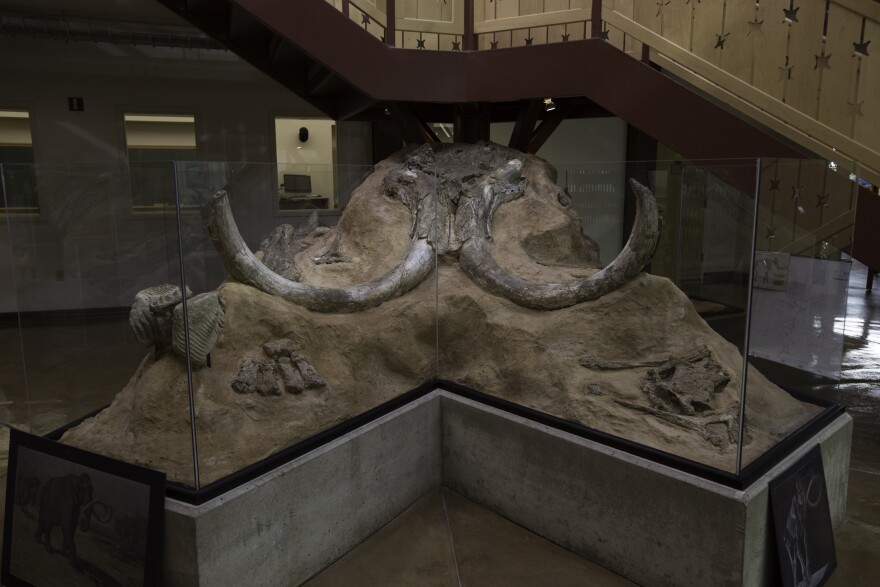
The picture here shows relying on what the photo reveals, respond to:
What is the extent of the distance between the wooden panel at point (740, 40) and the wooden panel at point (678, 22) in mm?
258

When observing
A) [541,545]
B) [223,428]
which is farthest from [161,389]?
[541,545]

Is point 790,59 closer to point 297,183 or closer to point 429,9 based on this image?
point 429,9

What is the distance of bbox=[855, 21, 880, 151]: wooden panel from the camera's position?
146 inches

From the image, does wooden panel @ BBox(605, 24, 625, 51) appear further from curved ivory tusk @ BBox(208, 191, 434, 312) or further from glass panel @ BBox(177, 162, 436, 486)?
curved ivory tusk @ BBox(208, 191, 434, 312)

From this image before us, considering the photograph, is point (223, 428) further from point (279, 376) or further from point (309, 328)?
point (309, 328)

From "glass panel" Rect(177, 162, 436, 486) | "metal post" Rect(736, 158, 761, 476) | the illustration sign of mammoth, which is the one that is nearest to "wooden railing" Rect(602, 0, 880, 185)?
"metal post" Rect(736, 158, 761, 476)

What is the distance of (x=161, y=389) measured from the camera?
2.88 meters

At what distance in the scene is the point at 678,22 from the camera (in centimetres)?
457

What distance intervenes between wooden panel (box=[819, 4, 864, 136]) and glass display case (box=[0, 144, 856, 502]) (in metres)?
1.19

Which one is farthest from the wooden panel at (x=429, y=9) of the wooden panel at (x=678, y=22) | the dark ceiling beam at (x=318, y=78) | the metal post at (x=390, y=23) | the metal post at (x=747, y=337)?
the metal post at (x=747, y=337)

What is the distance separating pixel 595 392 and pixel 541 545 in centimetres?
80

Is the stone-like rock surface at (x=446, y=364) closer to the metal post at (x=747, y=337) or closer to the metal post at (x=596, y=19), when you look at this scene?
the metal post at (x=747, y=337)

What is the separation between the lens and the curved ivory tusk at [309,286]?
296cm

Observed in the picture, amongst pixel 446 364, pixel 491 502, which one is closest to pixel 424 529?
pixel 491 502
